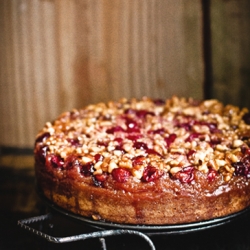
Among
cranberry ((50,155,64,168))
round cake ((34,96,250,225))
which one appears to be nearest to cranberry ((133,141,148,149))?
round cake ((34,96,250,225))

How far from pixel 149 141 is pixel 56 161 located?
0.32 metres

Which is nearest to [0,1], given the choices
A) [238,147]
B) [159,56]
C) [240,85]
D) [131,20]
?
[131,20]

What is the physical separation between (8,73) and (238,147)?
4.84 ft

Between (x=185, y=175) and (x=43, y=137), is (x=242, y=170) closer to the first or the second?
(x=185, y=175)

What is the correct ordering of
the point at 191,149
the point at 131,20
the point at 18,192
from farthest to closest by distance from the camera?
the point at 131,20, the point at 18,192, the point at 191,149

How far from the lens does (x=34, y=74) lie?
2469mm

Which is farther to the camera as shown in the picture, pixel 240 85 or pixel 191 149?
pixel 240 85

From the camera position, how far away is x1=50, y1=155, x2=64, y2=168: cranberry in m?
1.39

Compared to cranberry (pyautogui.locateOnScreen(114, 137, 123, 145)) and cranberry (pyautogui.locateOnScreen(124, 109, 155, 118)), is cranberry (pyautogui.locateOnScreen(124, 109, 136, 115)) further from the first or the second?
cranberry (pyautogui.locateOnScreen(114, 137, 123, 145))

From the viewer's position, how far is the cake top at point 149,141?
1.31 metres

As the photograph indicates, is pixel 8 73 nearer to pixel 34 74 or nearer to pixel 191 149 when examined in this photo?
pixel 34 74

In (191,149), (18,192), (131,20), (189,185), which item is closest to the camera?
(189,185)

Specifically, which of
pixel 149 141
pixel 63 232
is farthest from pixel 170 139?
pixel 63 232

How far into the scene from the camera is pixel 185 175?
Result: 4.19 ft
